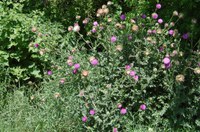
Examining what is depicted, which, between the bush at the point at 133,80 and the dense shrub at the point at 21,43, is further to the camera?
the dense shrub at the point at 21,43

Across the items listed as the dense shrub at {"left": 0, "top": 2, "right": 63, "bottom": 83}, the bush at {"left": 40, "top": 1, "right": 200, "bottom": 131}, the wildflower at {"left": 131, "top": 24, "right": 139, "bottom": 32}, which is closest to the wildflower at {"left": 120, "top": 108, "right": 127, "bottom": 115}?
the bush at {"left": 40, "top": 1, "right": 200, "bottom": 131}

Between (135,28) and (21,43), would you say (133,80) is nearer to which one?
(135,28)

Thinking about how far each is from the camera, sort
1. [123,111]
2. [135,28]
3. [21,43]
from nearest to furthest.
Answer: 1. [123,111]
2. [135,28]
3. [21,43]

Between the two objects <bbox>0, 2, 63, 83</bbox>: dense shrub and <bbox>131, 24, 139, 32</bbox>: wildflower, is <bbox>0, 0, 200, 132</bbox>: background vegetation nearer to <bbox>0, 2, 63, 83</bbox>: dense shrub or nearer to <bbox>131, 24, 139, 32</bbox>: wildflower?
<bbox>131, 24, 139, 32</bbox>: wildflower

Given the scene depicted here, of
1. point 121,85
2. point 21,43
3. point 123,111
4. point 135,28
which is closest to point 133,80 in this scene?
point 121,85

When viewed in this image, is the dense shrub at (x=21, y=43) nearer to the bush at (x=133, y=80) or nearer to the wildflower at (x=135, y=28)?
the bush at (x=133, y=80)

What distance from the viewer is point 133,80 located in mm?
3322

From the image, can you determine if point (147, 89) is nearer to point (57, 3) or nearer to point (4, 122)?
point (4, 122)

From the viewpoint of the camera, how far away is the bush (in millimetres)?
3256

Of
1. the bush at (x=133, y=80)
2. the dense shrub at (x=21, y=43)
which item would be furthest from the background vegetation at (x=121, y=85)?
the dense shrub at (x=21, y=43)

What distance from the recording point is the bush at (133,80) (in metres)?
3.26

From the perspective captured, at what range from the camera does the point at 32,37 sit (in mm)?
4391

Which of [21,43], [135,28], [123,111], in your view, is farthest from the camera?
[21,43]

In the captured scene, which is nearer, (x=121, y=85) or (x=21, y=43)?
(x=121, y=85)
